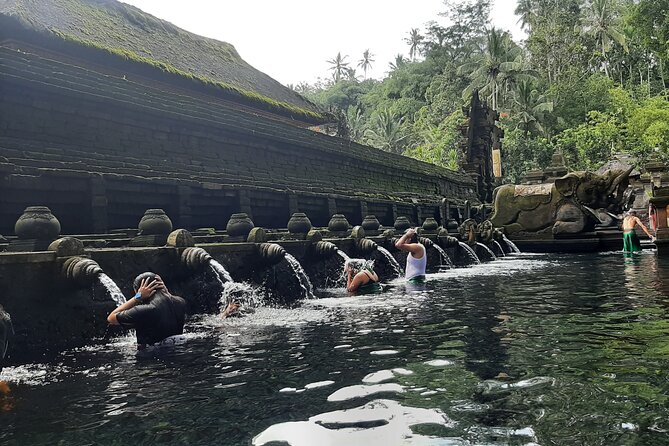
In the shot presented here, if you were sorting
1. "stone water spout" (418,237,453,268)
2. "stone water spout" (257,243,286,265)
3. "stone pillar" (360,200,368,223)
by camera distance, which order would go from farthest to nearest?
"stone pillar" (360,200,368,223)
"stone water spout" (418,237,453,268)
"stone water spout" (257,243,286,265)

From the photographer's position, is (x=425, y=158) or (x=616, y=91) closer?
(x=616, y=91)

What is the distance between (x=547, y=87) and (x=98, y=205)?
42.9m

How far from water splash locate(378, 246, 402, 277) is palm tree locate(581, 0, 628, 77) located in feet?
132

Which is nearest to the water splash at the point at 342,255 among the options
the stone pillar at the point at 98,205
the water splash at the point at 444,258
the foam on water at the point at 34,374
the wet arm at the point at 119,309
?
the stone pillar at the point at 98,205

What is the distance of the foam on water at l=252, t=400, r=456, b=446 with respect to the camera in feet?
8.63

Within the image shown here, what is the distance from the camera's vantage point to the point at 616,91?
3588 cm

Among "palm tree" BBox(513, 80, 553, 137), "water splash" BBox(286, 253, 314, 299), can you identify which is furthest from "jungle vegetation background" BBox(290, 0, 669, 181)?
"water splash" BBox(286, 253, 314, 299)

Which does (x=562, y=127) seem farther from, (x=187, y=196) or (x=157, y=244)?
(x=157, y=244)

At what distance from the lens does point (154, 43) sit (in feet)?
58.1

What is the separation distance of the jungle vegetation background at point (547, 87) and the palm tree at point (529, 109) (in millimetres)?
81

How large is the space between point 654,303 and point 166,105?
10.6 m

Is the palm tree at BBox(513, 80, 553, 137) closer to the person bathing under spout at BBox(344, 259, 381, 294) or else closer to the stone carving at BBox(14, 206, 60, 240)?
the person bathing under spout at BBox(344, 259, 381, 294)

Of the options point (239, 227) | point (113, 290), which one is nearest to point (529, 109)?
point (239, 227)

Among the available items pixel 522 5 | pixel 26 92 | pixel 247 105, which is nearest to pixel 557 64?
pixel 522 5
